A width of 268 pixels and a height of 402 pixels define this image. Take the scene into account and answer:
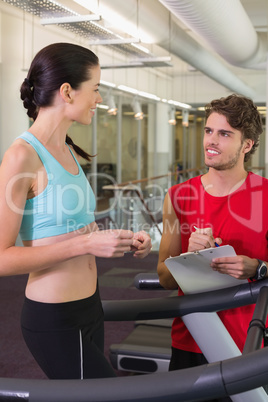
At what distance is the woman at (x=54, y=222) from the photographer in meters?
1.22

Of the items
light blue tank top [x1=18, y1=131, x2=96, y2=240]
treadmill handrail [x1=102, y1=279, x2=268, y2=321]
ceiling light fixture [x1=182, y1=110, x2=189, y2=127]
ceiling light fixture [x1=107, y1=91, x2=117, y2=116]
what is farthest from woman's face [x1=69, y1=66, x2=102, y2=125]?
ceiling light fixture [x1=107, y1=91, x2=117, y2=116]

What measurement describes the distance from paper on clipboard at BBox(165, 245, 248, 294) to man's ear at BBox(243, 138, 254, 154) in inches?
20.5

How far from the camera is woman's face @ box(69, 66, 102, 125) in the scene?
1351mm

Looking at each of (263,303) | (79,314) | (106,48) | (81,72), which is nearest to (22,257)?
(79,314)

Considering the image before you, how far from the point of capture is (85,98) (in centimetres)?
137

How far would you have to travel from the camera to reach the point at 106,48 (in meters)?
7.35

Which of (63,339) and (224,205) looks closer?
(63,339)

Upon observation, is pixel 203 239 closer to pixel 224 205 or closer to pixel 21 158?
pixel 224 205

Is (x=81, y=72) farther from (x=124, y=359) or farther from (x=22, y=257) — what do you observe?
(x=124, y=359)

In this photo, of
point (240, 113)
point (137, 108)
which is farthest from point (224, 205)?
point (137, 108)

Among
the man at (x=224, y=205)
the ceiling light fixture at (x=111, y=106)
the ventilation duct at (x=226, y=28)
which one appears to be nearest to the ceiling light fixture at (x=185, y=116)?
the ventilation duct at (x=226, y=28)

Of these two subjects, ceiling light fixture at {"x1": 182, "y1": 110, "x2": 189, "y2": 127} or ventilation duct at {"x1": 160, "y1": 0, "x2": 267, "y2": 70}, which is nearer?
ventilation duct at {"x1": 160, "y1": 0, "x2": 267, "y2": 70}

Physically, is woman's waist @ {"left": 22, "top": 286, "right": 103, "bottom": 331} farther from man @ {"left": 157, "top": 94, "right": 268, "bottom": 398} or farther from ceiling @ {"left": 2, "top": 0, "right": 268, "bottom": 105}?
ceiling @ {"left": 2, "top": 0, "right": 268, "bottom": 105}

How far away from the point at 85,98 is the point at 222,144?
62 cm
